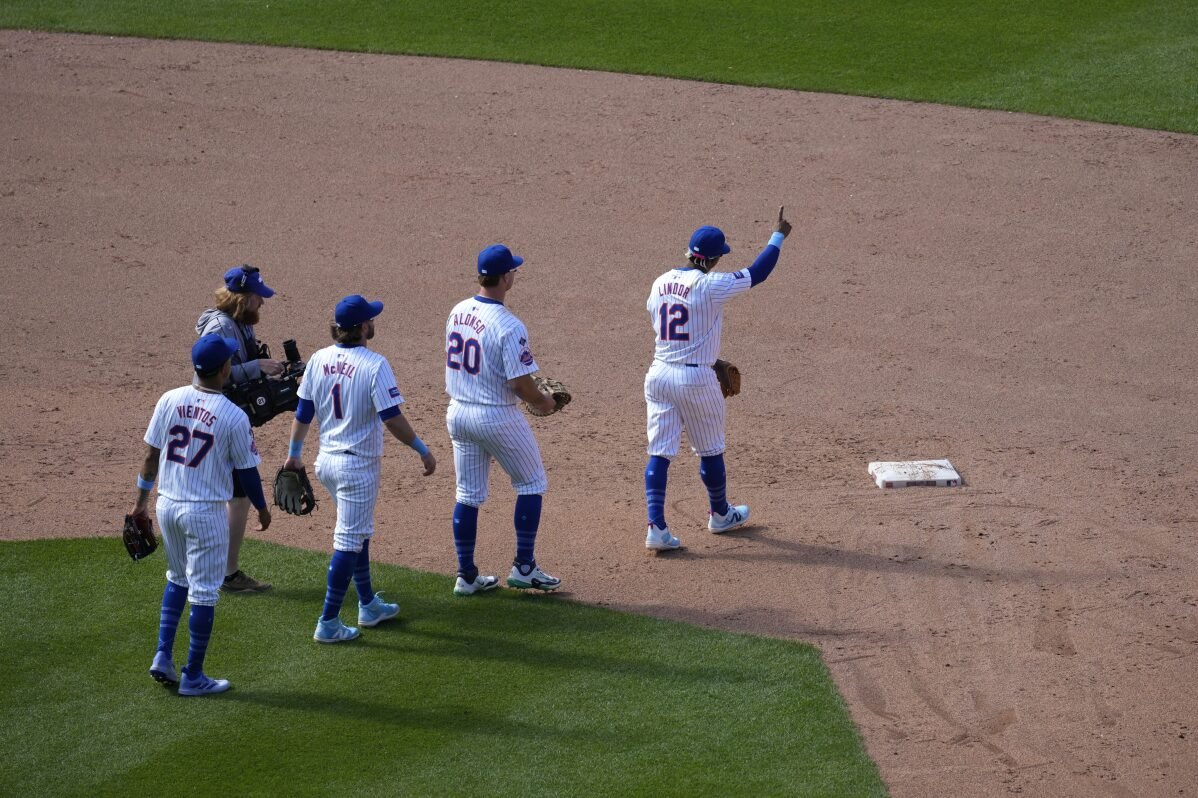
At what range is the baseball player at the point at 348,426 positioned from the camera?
6805 millimetres

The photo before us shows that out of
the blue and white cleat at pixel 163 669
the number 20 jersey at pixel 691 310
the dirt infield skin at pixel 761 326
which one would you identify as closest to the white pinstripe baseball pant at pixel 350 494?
the blue and white cleat at pixel 163 669

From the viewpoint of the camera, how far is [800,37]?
1800cm

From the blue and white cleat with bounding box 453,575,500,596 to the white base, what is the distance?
9.34 ft

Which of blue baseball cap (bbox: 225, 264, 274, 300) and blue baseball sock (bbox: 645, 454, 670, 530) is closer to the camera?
blue baseball cap (bbox: 225, 264, 274, 300)

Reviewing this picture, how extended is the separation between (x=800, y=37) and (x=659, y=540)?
1165cm

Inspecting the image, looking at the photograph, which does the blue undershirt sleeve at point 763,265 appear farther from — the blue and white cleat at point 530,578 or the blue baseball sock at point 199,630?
the blue baseball sock at point 199,630

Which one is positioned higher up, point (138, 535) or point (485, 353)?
point (485, 353)

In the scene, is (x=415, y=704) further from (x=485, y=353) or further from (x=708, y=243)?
(x=708, y=243)

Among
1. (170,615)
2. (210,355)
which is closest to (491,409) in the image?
(210,355)

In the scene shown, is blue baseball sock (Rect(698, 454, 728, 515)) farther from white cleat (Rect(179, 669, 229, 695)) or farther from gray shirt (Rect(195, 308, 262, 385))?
white cleat (Rect(179, 669, 229, 695))

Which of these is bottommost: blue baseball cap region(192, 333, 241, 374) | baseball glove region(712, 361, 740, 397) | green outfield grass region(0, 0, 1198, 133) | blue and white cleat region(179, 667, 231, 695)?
blue and white cleat region(179, 667, 231, 695)

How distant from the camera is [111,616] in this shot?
7.34 m

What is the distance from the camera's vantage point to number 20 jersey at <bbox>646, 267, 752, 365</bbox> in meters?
7.89

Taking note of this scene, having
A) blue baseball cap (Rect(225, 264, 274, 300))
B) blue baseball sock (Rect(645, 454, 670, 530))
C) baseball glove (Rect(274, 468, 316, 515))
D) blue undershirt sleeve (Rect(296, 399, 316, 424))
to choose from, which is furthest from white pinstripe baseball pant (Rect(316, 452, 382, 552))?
blue baseball sock (Rect(645, 454, 670, 530))
